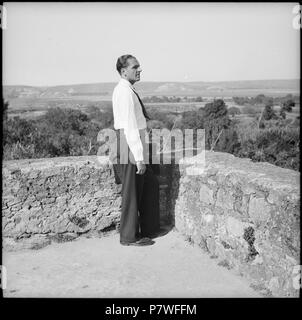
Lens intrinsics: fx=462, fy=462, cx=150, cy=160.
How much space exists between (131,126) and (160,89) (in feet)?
32.3

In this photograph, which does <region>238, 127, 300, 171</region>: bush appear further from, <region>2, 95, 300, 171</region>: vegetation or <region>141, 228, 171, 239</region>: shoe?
<region>141, 228, 171, 239</region>: shoe

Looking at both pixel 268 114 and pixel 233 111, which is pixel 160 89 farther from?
pixel 268 114

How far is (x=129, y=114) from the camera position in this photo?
13.8 ft

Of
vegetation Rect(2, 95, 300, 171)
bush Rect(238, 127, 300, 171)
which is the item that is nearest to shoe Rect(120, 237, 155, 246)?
vegetation Rect(2, 95, 300, 171)

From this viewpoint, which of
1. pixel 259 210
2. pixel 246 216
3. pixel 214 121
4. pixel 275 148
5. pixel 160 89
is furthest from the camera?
pixel 160 89

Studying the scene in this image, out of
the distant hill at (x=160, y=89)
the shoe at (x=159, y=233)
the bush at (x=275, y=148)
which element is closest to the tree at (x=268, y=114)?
the distant hill at (x=160, y=89)

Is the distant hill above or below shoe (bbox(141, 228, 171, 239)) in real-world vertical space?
above

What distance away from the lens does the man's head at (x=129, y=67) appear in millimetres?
4367

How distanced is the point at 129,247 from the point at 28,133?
5.24 metres

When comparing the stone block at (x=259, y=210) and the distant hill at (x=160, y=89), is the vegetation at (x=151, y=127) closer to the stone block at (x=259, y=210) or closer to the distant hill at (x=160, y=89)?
the distant hill at (x=160, y=89)

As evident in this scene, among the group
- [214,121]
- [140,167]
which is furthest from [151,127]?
[140,167]

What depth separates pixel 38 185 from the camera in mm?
4590

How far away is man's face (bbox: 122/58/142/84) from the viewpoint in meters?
4.36

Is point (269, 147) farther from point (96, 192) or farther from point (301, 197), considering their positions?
point (301, 197)
